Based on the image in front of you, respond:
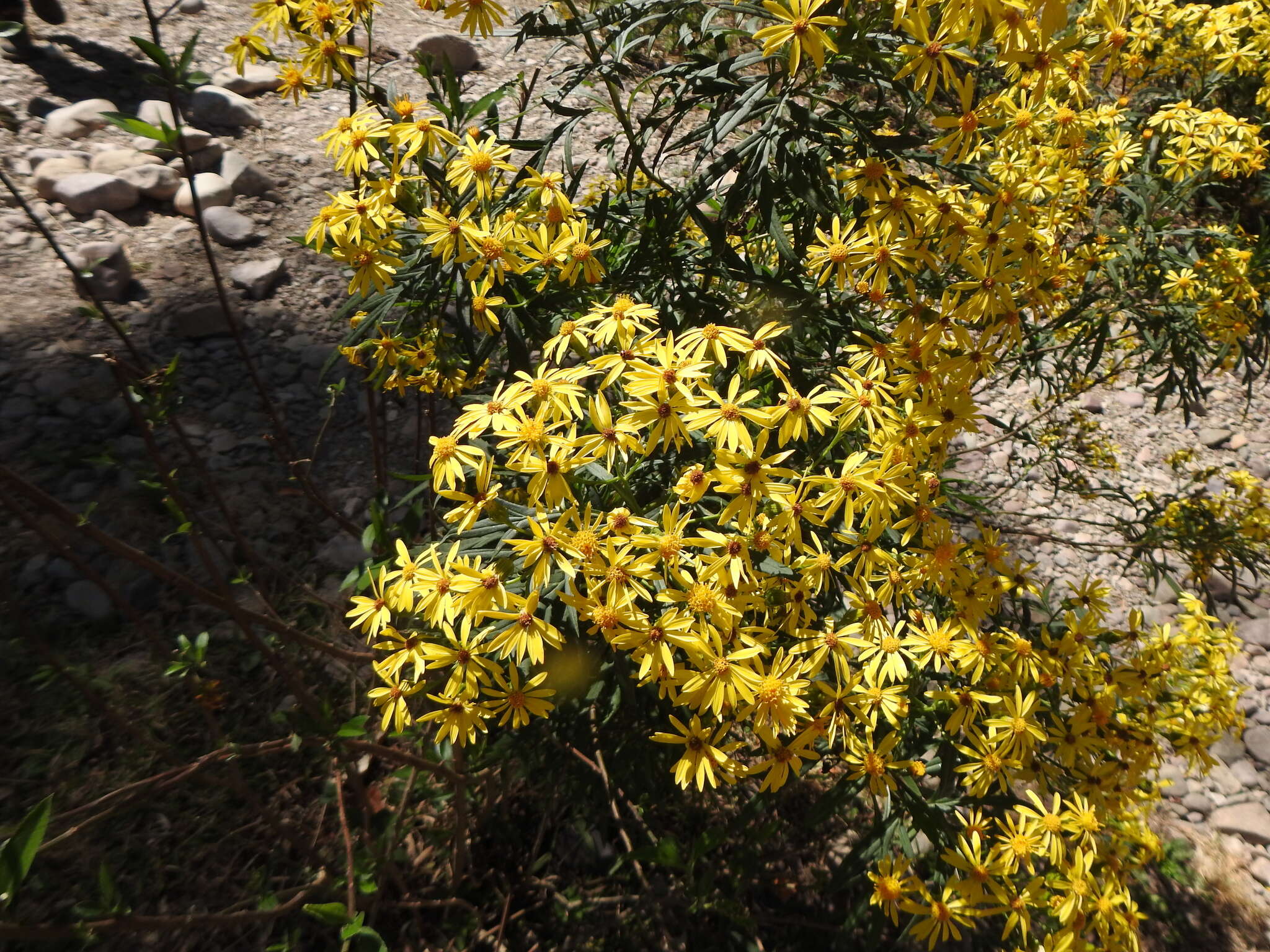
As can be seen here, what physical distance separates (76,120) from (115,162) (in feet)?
1.35

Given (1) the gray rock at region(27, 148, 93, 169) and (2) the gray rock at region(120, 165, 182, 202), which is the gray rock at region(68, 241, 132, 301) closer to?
(2) the gray rock at region(120, 165, 182, 202)

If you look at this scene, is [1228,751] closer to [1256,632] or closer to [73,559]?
[1256,632]

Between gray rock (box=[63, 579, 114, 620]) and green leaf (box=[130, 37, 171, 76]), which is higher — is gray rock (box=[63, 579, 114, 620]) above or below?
below

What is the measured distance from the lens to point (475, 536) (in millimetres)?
1562

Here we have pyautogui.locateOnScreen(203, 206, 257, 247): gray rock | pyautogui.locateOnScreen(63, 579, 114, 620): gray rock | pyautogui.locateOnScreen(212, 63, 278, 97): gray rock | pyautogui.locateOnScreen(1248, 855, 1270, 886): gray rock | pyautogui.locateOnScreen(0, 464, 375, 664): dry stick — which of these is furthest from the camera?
pyautogui.locateOnScreen(212, 63, 278, 97): gray rock

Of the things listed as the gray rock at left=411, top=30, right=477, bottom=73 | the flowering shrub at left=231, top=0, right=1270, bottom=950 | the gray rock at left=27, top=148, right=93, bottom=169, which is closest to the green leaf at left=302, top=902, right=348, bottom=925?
the flowering shrub at left=231, top=0, right=1270, bottom=950

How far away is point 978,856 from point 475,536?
1.14m

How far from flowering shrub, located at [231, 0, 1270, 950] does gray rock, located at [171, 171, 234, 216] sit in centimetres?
212

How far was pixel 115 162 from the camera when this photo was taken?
3.76 m

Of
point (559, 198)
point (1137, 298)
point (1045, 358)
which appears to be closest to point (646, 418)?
point (559, 198)

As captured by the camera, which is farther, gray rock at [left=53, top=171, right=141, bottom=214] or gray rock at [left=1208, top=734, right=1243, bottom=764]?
gray rock at [left=53, top=171, right=141, bottom=214]

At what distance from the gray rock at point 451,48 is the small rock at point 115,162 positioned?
5.57ft

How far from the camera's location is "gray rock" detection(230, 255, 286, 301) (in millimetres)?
3500

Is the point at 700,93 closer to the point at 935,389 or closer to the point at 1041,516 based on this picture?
the point at 935,389
